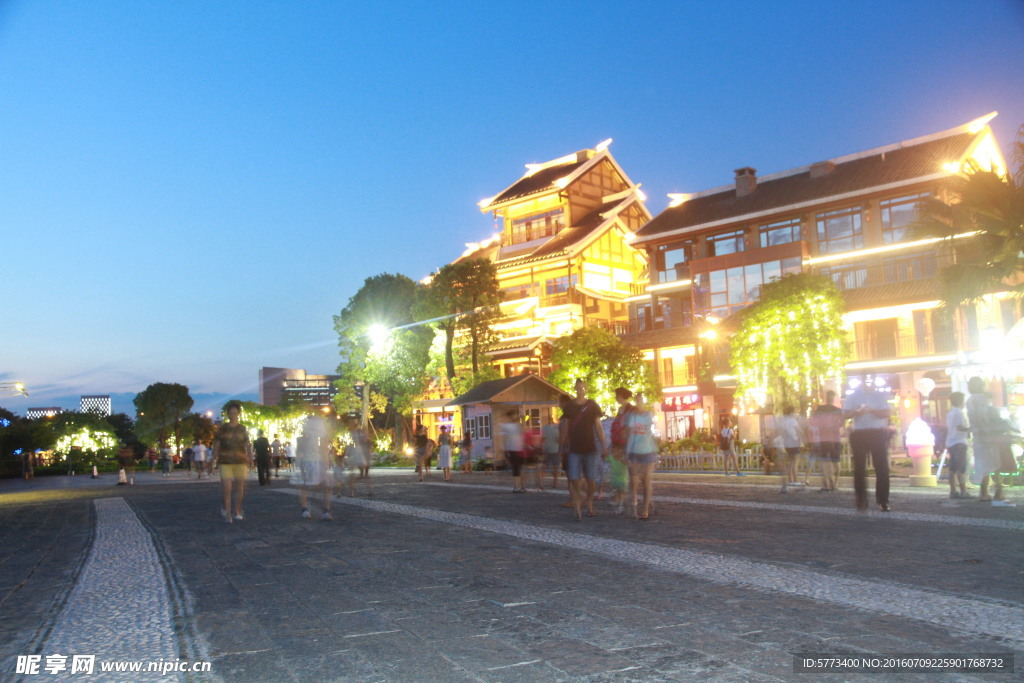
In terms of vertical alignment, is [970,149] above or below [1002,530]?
above

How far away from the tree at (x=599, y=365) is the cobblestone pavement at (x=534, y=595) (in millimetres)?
28798

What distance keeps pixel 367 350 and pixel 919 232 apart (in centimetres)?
3788

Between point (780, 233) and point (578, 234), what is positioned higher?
point (578, 234)

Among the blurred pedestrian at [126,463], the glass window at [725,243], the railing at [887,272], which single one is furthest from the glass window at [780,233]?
the blurred pedestrian at [126,463]

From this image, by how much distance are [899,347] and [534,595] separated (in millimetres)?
36632

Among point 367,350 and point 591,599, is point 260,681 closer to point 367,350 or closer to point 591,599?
point 591,599

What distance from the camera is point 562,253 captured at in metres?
52.5

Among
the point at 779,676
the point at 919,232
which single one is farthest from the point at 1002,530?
the point at 919,232

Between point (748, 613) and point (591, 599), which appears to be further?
point (591, 599)

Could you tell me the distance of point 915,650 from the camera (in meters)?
4.43

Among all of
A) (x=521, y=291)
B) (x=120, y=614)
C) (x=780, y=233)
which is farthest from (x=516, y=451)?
(x=521, y=291)

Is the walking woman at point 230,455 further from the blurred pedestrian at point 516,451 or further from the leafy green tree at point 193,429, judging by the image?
the leafy green tree at point 193,429

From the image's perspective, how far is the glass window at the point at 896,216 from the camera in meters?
38.9

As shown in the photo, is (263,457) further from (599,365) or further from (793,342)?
(793,342)
